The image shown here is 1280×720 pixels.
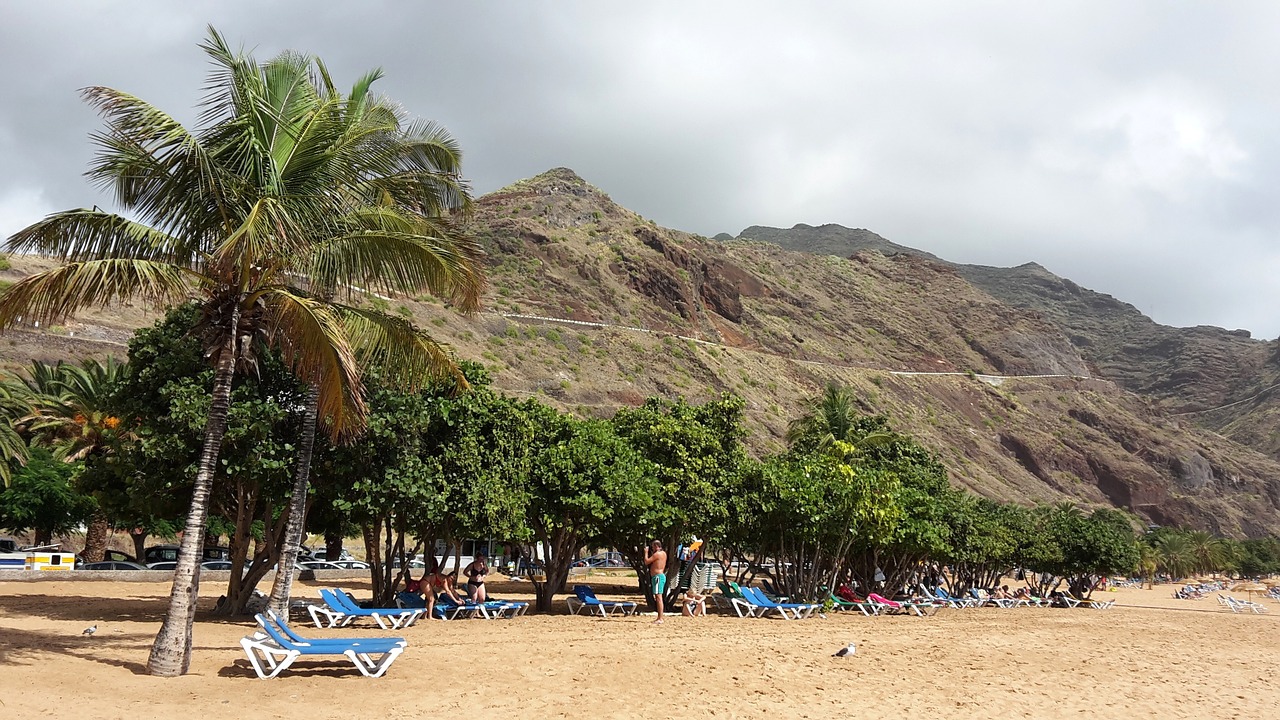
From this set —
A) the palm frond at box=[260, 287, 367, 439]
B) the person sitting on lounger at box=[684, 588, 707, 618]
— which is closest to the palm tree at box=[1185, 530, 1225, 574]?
the person sitting on lounger at box=[684, 588, 707, 618]

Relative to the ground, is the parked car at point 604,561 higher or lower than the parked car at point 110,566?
lower

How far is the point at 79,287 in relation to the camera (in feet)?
29.7

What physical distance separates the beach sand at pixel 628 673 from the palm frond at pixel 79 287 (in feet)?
12.2

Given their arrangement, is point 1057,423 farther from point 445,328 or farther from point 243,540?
point 243,540

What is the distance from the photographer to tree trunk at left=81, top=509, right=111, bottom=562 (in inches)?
1059

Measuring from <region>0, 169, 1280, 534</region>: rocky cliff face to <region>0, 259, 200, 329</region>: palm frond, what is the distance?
52328mm

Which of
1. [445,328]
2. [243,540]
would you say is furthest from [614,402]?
[243,540]

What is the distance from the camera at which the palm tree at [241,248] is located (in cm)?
945

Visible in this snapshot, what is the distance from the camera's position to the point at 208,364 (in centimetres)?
1413

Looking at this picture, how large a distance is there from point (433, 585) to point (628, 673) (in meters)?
8.09

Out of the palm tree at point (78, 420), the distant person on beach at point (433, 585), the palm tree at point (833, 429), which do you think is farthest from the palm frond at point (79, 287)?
the palm tree at point (833, 429)

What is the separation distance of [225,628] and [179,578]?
5.18 meters

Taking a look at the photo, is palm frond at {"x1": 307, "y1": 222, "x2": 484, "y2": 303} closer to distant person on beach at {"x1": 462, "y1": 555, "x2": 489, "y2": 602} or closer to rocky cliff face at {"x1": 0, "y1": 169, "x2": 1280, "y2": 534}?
distant person on beach at {"x1": 462, "y1": 555, "x2": 489, "y2": 602}

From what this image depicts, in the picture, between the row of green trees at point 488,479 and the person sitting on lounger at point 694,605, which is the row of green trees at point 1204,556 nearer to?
the row of green trees at point 488,479
